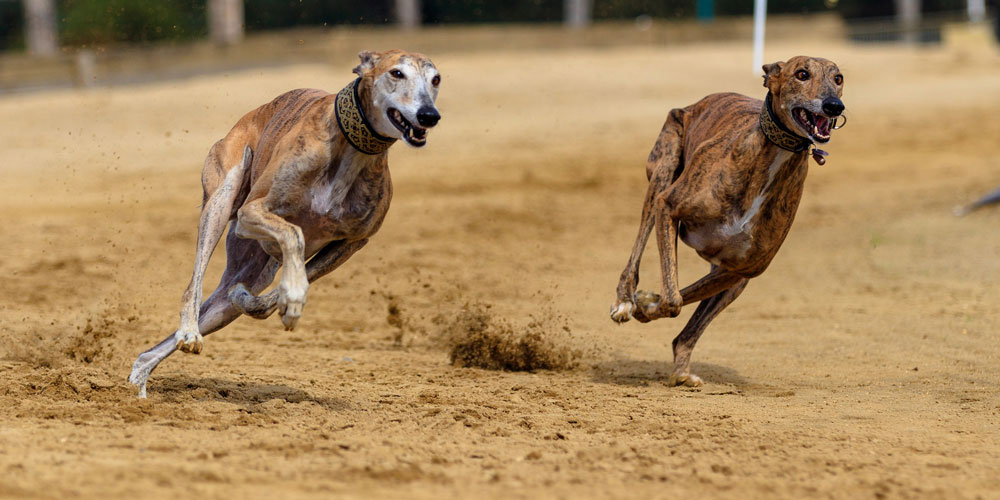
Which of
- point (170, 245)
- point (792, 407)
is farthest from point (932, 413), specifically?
point (170, 245)

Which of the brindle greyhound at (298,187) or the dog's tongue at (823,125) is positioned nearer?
the brindle greyhound at (298,187)

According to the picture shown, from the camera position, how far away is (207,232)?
18.9 feet

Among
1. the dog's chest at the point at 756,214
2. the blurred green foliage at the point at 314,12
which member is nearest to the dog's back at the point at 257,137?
the dog's chest at the point at 756,214

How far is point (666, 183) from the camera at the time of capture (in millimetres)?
A: 6863

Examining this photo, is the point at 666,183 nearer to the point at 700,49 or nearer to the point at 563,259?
the point at 563,259

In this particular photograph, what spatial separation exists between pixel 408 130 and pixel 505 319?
340cm

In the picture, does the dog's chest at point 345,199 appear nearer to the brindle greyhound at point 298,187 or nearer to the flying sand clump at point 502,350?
the brindle greyhound at point 298,187

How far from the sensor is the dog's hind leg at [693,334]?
6.83m

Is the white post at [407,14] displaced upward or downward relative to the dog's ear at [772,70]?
downward

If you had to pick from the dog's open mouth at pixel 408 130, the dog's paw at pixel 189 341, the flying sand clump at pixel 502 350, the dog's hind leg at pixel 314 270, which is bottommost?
the flying sand clump at pixel 502 350

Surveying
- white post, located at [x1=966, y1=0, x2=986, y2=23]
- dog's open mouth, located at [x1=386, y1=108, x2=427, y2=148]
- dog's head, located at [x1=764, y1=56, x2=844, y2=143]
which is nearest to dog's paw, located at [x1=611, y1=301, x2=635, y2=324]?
dog's head, located at [x1=764, y1=56, x2=844, y2=143]

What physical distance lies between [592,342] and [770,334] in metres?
1.32

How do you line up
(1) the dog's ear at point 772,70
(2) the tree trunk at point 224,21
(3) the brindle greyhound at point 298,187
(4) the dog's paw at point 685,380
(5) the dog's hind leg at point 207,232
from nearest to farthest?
(3) the brindle greyhound at point 298,187
(5) the dog's hind leg at point 207,232
(1) the dog's ear at point 772,70
(4) the dog's paw at point 685,380
(2) the tree trunk at point 224,21

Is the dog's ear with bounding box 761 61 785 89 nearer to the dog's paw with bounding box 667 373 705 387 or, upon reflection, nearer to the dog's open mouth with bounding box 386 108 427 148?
the dog's paw with bounding box 667 373 705 387
